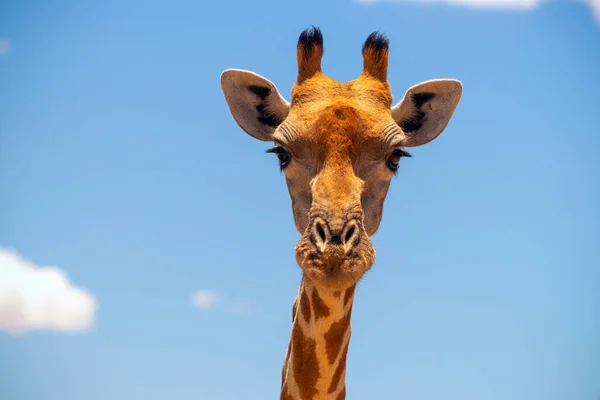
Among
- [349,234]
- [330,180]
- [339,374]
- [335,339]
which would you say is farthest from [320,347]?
[330,180]

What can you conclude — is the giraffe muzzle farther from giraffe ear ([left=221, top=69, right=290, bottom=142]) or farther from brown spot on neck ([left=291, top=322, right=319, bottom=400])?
giraffe ear ([left=221, top=69, right=290, bottom=142])

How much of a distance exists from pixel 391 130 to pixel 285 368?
3.23m

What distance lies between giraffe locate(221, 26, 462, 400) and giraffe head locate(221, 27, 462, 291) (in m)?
0.01

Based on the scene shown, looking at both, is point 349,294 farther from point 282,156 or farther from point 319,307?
point 282,156

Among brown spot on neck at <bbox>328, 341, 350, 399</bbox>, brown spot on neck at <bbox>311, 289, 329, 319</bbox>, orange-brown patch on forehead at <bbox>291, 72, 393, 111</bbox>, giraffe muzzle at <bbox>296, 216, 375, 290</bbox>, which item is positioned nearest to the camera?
giraffe muzzle at <bbox>296, 216, 375, 290</bbox>

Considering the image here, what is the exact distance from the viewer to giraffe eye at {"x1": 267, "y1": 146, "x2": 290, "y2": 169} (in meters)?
9.82

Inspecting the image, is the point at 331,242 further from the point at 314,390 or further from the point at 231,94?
the point at 231,94

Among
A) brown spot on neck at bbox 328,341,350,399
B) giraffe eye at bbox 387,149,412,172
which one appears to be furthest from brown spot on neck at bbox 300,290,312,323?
giraffe eye at bbox 387,149,412,172

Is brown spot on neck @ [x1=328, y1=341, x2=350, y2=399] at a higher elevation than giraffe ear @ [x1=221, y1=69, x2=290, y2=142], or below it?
below

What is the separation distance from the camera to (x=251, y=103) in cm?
1121

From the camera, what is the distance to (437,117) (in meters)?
11.2

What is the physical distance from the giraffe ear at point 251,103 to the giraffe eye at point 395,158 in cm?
187

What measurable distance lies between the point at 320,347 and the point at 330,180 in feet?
6.33

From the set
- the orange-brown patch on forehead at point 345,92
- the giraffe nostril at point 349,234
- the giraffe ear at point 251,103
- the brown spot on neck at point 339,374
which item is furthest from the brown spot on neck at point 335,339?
the giraffe ear at point 251,103
